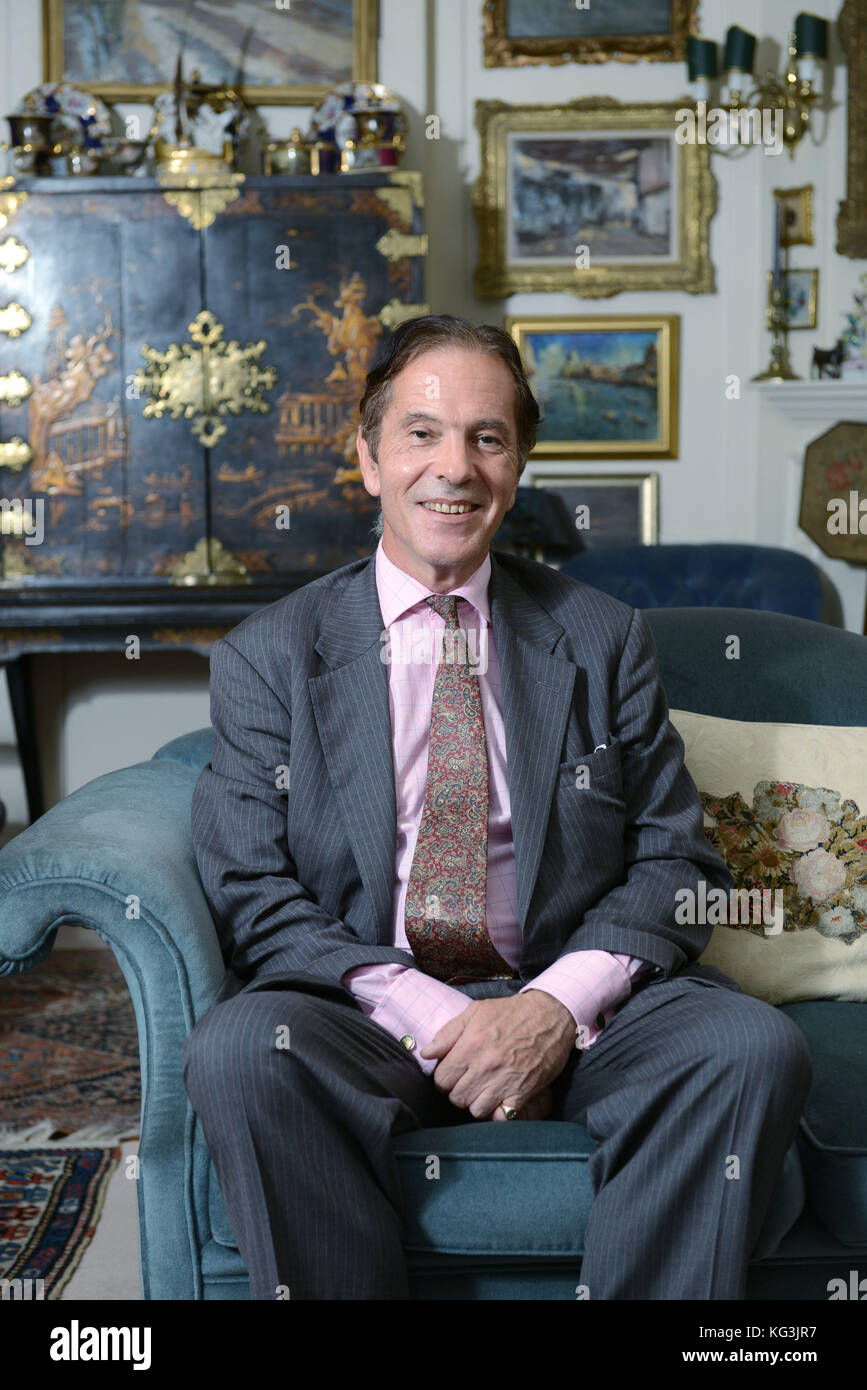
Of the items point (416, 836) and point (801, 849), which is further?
point (801, 849)

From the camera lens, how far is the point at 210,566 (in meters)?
4.05

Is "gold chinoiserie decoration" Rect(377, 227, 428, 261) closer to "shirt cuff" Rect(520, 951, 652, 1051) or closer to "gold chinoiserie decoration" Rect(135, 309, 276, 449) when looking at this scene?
"gold chinoiserie decoration" Rect(135, 309, 276, 449)

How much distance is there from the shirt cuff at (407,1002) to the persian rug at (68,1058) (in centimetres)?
97

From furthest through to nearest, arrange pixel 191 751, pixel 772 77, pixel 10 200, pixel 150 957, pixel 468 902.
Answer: pixel 772 77 → pixel 10 200 → pixel 191 751 → pixel 468 902 → pixel 150 957

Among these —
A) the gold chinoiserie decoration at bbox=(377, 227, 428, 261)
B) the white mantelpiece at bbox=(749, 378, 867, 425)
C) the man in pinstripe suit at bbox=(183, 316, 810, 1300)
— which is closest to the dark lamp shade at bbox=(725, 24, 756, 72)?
the white mantelpiece at bbox=(749, 378, 867, 425)

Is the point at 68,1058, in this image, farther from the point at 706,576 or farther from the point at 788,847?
the point at 706,576

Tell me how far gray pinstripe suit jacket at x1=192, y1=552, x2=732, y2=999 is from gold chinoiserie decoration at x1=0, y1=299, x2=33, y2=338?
2369mm

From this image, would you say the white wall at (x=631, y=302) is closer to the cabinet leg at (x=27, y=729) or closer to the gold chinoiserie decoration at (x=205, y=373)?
the cabinet leg at (x=27, y=729)

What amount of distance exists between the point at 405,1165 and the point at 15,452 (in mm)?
2939

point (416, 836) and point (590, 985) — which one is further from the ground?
point (416, 836)

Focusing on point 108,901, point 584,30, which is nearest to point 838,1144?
point 108,901

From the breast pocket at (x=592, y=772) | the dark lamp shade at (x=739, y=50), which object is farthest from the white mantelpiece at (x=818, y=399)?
the breast pocket at (x=592, y=772)

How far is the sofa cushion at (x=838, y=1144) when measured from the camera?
1.63 m
